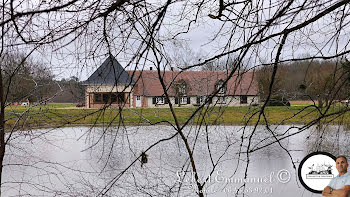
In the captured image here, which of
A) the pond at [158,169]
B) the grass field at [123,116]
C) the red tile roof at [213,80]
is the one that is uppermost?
the red tile roof at [213,80]

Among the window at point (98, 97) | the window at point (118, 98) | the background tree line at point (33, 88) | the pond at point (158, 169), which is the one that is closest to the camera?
the window at point (118, 98)

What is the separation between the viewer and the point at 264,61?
1063 mm

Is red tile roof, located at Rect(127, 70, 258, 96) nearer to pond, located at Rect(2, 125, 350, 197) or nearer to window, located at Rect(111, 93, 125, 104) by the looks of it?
window, located at Rect(111, 93, 125, 104)

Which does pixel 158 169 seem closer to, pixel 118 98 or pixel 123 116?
pixel 123 116

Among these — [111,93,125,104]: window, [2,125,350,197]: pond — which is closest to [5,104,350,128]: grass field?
[111,93,125,104]: window

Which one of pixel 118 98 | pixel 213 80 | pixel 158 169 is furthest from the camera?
pixel 158 169

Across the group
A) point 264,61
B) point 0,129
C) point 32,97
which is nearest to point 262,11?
point 264,61

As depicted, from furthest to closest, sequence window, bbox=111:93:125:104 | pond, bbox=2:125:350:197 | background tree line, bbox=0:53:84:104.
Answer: pond, bbox=2:125:350:197 → background tree line, bbox=0:53:84:104 → window, bbox=111:93:125:104

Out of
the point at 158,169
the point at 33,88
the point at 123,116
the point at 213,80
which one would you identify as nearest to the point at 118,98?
the point at 123,116

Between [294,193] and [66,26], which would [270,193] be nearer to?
[294,193]

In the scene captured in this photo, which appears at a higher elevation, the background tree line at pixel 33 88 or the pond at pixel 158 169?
the background tree line at pixel 33 88

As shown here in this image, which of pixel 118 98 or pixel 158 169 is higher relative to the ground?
pixel 118 98

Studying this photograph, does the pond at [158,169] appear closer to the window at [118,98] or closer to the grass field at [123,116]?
the grass field at [123,116]

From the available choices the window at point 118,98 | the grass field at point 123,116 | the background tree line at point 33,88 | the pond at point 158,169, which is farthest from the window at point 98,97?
the pond at point 158,169
